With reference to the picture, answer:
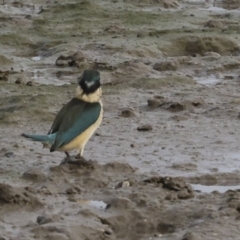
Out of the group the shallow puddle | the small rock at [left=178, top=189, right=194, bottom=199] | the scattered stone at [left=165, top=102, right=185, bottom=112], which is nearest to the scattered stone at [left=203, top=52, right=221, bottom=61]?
the scattered stone at [left=165, top=102, right=185, bottom=112]

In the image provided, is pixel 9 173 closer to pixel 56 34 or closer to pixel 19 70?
pixel 19 70

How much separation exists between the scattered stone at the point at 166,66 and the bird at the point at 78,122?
12.1 ft

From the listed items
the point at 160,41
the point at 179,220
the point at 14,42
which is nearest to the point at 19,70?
the point at 14,42

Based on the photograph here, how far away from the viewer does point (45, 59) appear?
11672mm

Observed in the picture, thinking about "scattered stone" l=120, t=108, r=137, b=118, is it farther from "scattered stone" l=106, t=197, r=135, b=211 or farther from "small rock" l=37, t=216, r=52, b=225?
"small rock" l=37, t=216, r=52, b=225

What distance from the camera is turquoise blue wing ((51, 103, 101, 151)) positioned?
709cm

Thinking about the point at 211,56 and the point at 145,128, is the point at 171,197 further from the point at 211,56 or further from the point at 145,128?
the point at 211,56

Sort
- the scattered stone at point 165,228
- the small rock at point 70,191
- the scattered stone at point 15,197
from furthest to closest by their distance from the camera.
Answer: the small rock at point 70,191 → the scattered stone at point 15,197 → the scattered stone at point 165,228

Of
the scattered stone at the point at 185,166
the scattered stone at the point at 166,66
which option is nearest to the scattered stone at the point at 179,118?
the scattered stone at the point at 185,166

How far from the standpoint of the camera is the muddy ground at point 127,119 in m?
6.30

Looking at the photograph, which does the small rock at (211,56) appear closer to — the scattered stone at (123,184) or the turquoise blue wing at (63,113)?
the turquoise blue wing at (63,113)

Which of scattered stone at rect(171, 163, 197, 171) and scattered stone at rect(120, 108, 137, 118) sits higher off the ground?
scattered stone at rect(171, 163, 197, 171)

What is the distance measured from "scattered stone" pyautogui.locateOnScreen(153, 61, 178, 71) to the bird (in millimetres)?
3698

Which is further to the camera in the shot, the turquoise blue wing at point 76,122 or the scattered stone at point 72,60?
the scattered stone at point 72,60
